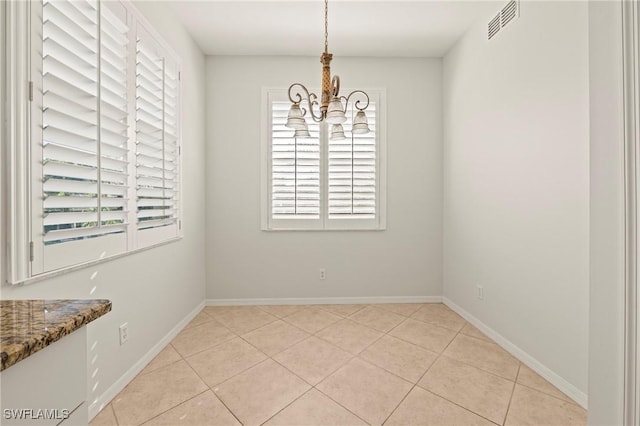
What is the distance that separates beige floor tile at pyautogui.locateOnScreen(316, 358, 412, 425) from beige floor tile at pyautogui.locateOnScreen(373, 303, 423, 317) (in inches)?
44.4

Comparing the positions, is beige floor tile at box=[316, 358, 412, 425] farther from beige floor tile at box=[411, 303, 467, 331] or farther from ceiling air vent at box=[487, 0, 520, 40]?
ceiling air vent at box=[487, 0, 520, 40]

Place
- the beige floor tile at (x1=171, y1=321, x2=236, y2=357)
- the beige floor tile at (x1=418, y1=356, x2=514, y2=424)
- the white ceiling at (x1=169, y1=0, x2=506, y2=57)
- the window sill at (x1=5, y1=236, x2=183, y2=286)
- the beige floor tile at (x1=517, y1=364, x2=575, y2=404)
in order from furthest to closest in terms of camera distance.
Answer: the white ceiling at (x1=169, y1=0, x2=506, y2=57), the beige floor tile at (x1=171, y1=321, x2=236, y2=357), the beige floor tile at (x1=517, y1=364, x2=575, y2=404), the beige floor tile at (x1=418, y1=356, x2=514, y2=424), the window sill at (x1=5, y1=236, x2=183, y2=286)

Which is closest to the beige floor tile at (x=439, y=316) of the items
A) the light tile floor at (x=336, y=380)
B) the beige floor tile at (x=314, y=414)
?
the light tile floor at (x=336, y=380)

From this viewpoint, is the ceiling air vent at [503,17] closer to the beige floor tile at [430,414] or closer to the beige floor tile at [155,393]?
the beige floor tile at [430,414]

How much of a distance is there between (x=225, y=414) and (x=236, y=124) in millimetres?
2745

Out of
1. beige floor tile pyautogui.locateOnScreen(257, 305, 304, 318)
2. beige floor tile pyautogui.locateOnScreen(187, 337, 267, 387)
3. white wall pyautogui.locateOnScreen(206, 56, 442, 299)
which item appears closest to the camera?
beige floor tile pyautogui.locateOnScreen(187, 337, 267, 387)

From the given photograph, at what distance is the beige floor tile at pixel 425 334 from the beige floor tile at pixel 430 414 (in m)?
0.64

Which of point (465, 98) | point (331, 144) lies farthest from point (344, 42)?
point (465, 98)

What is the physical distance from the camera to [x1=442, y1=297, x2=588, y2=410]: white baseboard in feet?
5.58

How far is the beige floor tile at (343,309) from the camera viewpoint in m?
3.04

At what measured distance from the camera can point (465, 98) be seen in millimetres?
2854

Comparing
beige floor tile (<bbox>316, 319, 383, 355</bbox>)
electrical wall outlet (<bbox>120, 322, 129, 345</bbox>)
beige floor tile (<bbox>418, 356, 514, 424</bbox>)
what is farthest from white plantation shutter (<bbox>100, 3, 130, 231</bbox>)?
beige floor tile (<bbox>418, 356, 514, 424</bbox>)

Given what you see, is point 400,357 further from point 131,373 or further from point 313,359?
point 131,373

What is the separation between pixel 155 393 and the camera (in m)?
1.75
